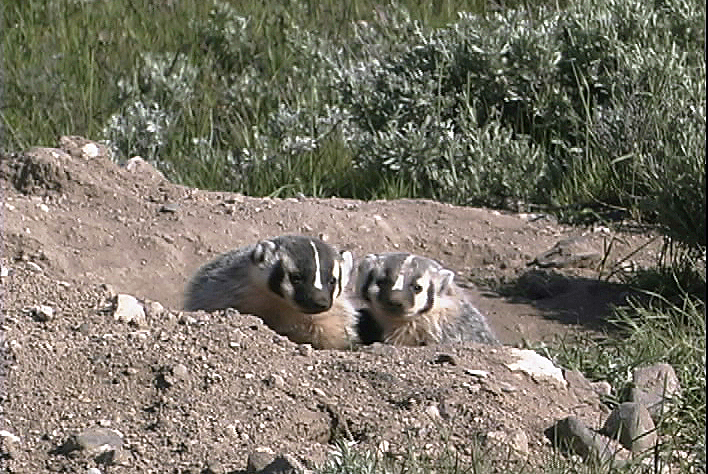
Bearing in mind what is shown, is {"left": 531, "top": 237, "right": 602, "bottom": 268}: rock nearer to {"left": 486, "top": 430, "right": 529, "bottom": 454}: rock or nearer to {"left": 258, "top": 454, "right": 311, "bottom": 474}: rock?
{"left": 486, "top": 430, "right": 529, "bottom": 454}: rock

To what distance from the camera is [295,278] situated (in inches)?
222

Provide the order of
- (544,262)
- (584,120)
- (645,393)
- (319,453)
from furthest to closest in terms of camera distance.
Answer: (584,120), (544,262), (645,393), (319,453)

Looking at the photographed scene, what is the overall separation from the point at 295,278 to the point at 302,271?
0.04 m

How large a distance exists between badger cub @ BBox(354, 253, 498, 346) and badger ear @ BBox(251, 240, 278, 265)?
0.37 m

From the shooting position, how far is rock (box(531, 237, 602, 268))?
22.5 feet

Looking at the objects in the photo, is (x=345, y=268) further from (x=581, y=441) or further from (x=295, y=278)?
(x=581, y=441)

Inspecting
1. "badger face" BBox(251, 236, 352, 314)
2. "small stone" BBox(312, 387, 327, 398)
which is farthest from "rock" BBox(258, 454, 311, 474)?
"badger face" BBox(251, 236, 352, 314)

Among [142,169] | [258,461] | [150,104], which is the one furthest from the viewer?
[150,104]

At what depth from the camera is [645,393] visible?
4828 millimetres

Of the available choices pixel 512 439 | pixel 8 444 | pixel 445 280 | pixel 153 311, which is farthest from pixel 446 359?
pixel 8 444

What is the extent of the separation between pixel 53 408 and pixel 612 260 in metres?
3.22

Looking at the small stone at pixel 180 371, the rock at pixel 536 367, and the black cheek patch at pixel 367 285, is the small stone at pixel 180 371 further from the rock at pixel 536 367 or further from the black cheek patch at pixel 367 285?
the black cheek patch at pixel 367 285

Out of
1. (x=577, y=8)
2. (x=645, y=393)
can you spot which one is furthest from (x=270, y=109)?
(x=645, y=393)

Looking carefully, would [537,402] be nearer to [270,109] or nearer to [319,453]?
[319,453]
